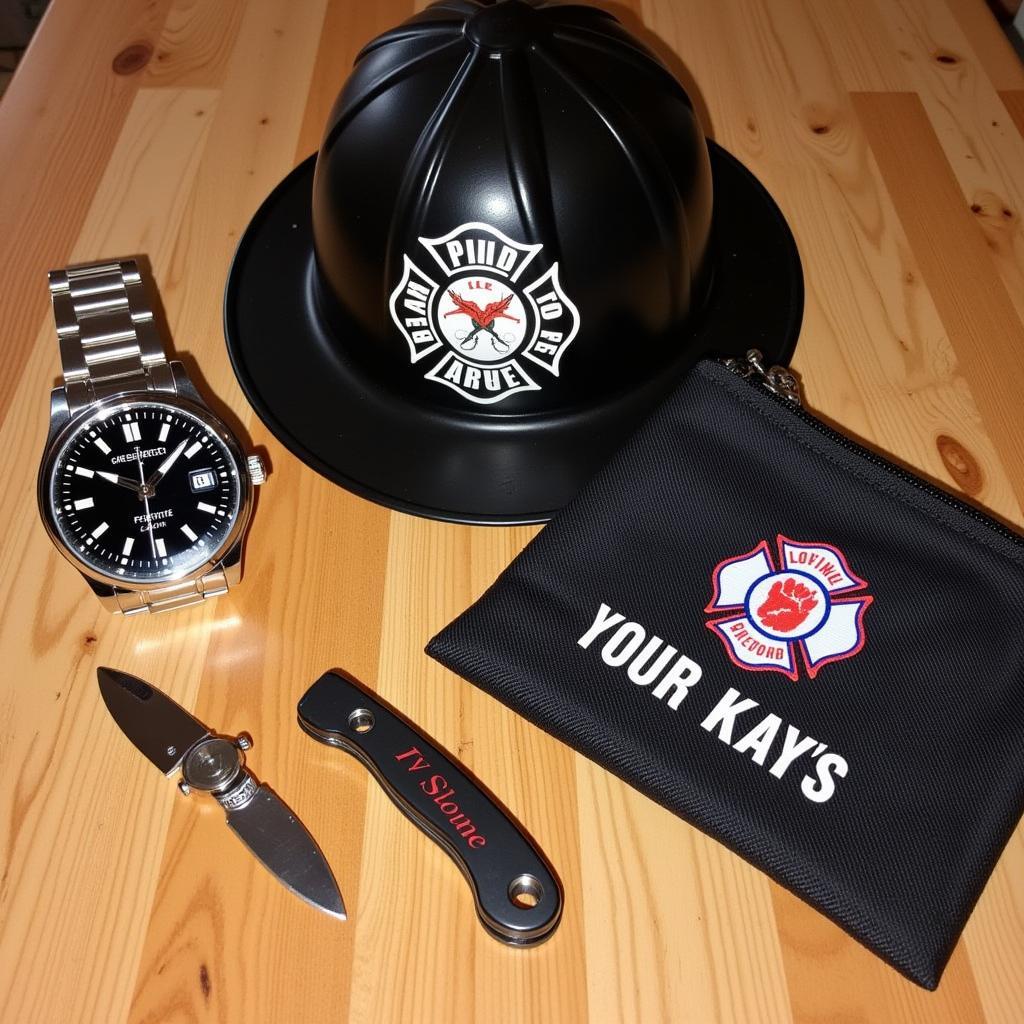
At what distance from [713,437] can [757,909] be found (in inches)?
11.6

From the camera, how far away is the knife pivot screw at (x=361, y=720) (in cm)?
66

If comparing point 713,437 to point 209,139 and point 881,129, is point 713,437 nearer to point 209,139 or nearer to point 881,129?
point 881,129

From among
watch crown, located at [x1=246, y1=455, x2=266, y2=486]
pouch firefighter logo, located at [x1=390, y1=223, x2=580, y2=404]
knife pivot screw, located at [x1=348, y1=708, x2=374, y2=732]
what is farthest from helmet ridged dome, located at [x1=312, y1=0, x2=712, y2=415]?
knife pivot screw, located at [x1=348, y1=708, x2=374, y2=732]

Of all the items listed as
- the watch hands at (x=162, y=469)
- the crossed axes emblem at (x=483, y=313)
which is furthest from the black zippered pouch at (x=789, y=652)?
the watch hands at (x=162, y=469)

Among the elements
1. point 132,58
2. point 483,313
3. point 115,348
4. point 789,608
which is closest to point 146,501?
point 115,348

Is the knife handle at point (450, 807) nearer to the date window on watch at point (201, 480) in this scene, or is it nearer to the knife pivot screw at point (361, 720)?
the knife pivot screw at point (361, 720)

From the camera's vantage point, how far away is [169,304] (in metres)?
0.92

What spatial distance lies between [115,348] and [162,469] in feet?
0.34

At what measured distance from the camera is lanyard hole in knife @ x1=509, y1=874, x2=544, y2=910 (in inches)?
23.9

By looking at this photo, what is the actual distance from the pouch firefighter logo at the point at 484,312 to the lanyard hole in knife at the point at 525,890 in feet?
1.07

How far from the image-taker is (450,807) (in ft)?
2.07

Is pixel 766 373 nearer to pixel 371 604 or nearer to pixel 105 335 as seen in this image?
pixel 371 604

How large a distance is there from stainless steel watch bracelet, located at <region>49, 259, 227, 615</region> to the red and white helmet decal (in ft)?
1.13

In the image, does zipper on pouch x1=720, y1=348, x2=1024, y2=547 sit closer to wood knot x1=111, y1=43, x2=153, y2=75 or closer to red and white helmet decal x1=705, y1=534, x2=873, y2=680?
red and white helmet decal x1=705, y1=534, x2=873, y2=680
